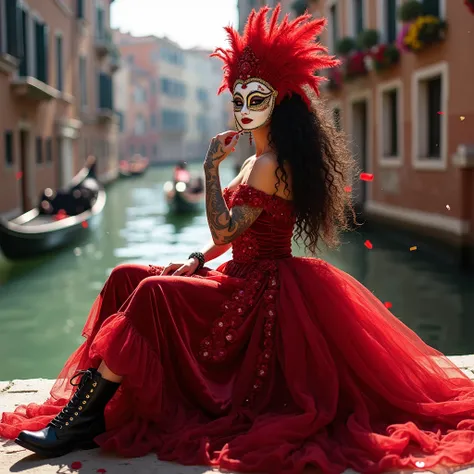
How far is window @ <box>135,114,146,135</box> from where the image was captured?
→ 59.4 meters

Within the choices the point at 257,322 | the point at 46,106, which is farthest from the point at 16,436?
the point at 46,106

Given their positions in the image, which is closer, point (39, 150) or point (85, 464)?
point (85, 464)

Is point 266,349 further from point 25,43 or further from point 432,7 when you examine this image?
point 25,43

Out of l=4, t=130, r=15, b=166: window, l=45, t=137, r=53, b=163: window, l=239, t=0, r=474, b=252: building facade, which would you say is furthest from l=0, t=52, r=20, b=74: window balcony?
l=239, t=0, r=474, b=252: building facade

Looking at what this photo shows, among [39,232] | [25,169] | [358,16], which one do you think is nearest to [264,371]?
[39,232]

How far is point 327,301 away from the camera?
8.95 ft

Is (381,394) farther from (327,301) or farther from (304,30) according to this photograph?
(304,30)

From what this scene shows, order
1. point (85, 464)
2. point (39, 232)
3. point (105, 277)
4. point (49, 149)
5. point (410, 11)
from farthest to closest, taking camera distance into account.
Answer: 1. point (49, 149)
2. point (410, 11)
3. point (39, 232)
4. point (105, 277)
5. point (85, 464)

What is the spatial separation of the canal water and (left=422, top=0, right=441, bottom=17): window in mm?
3093

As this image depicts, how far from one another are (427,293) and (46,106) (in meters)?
11.9

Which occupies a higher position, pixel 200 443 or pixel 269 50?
pixel 269 50

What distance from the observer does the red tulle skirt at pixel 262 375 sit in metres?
2.43

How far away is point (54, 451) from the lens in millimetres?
2447

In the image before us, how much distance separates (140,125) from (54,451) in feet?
191
